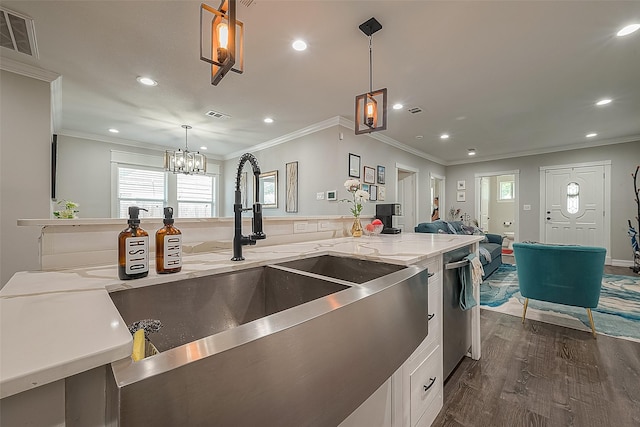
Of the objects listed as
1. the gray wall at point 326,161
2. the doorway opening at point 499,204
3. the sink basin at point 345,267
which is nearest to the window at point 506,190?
the doorway opening at point 499,204

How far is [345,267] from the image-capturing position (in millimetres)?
1417

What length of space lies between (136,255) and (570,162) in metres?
7.67

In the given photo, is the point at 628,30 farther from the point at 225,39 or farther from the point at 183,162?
the point at 183,162

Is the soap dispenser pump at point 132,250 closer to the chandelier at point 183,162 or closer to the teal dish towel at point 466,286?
the teal dish towel at point 466,286

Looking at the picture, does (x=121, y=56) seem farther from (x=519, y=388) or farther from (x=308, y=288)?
(x=519, y=388)

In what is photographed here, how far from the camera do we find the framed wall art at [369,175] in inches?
175

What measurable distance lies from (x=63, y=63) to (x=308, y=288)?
336 centimetres

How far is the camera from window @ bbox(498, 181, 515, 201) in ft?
25.8

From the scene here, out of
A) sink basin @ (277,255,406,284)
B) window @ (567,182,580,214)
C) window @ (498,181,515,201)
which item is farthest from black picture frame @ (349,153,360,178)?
window @ (498,181,515,201)

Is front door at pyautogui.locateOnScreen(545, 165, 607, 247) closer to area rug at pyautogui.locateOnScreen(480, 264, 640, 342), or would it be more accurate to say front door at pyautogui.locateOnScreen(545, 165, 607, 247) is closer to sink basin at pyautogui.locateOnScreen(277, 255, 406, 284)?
area rug at pyautogui.locateOnScreen(480, 264, 640, 342)

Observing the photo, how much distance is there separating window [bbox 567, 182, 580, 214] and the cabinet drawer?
618 cm

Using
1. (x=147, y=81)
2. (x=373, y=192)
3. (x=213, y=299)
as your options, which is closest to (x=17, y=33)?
(x=147, y=81)

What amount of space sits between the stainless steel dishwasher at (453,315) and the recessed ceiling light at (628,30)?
2.16 m

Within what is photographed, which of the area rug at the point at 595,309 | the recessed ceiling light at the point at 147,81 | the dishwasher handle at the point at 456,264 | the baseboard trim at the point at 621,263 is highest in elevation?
the recessed ceiling light at the point at 147,81
